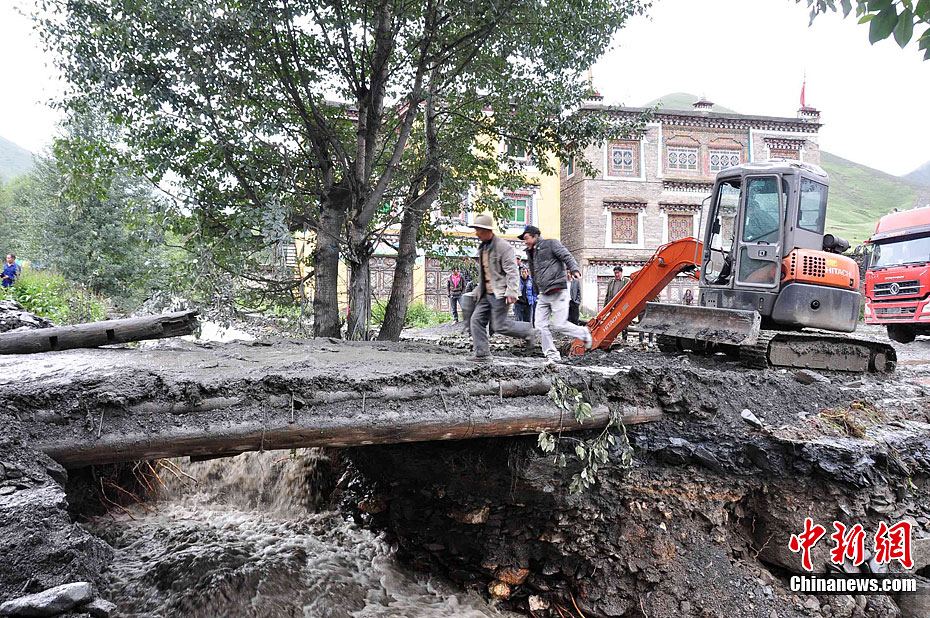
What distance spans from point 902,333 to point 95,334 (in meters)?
16.5

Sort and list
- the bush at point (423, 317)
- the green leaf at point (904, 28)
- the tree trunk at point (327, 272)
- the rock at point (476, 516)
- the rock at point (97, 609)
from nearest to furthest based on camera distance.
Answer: the rock at point (97, 609)
the green leaf at point (904, 28)
the rock at point (476, 516)
the tree trunk at point (327, 272)
the bush at point (423, 317)

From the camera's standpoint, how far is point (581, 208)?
23.2 meters

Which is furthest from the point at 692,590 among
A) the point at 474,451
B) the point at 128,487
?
the point at 128,487

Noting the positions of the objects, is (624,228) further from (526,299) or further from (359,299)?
(359,299)

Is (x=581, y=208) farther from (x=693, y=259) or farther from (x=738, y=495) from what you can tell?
(x=738, y=495)

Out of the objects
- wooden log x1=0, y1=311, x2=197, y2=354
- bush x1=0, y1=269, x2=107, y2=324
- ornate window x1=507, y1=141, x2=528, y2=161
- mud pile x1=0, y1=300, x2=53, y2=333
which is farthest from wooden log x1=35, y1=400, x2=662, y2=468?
bush x1=0, y1=269, x2=107, y2=324

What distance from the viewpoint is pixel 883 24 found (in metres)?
2.95

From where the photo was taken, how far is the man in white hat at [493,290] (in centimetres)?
584

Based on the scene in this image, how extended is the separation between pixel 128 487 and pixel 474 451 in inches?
168

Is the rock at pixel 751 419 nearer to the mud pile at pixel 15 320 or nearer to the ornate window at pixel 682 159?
the mud pile at pixel 15 320

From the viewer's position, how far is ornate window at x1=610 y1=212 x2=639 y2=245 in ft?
76.1

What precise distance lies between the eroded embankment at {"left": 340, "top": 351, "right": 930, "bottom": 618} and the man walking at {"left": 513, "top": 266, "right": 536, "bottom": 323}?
574 centimetres

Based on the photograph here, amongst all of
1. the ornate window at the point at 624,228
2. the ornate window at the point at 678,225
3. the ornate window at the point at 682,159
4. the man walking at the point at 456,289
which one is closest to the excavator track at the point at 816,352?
the man walking at the point at 456,289

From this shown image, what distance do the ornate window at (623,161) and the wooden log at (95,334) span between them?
67.2 ft
